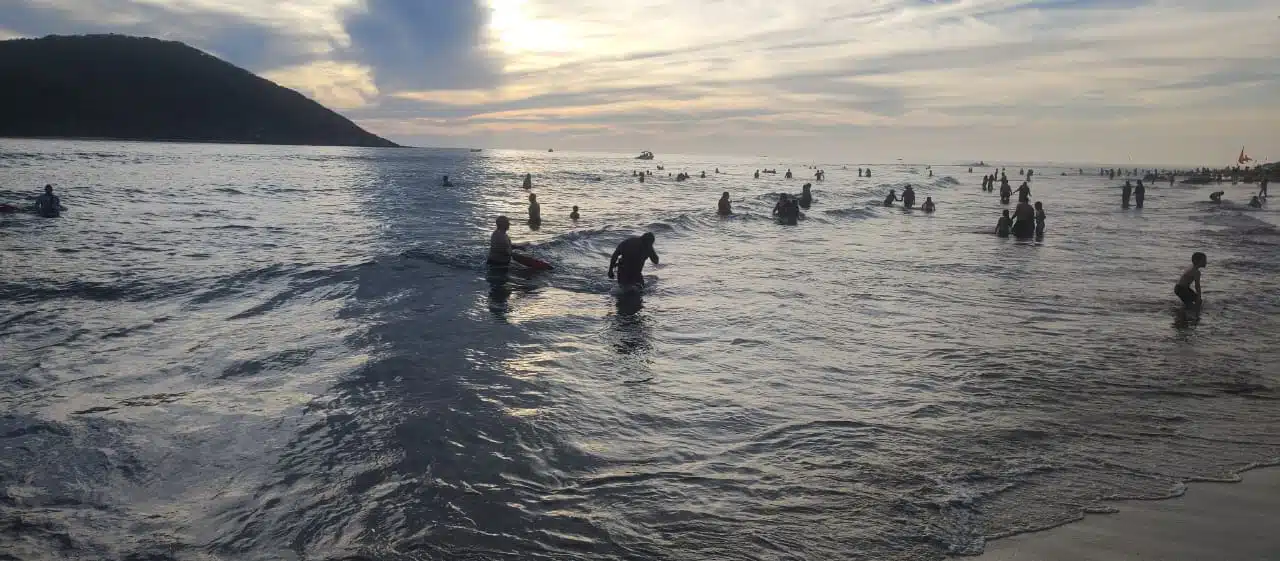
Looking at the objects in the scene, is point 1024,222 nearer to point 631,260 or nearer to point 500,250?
point 631,260

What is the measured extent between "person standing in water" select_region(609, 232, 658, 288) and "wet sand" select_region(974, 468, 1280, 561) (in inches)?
413

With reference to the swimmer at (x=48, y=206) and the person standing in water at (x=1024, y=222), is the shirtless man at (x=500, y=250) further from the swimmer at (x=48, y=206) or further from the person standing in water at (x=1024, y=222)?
the swimmer at (x=48, y=206)

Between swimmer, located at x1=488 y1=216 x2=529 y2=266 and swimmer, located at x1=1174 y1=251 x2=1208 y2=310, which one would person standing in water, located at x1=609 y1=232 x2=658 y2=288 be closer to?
swimmer, located at x1=488 y1=216 x2=529 y2=266

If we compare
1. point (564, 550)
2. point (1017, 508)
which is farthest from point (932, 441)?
point (564, 550)

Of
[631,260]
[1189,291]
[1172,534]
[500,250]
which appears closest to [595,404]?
[1172,534]

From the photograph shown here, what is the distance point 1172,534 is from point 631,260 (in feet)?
38.8

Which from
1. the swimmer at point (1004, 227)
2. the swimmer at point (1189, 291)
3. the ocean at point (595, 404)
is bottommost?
the ocean at point (595, 404)

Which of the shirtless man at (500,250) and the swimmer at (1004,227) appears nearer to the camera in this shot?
the shirtless man at (500,250)

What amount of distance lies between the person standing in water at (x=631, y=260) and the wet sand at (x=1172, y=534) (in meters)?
10.5

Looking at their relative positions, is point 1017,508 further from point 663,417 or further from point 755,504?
point 663,417

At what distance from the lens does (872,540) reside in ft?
17.5

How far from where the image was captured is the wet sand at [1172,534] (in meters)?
4.95

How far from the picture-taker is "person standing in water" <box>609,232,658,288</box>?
1560cm

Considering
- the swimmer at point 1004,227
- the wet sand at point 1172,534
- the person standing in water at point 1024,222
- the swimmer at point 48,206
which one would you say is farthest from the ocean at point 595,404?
the swimmer at point 48,206
